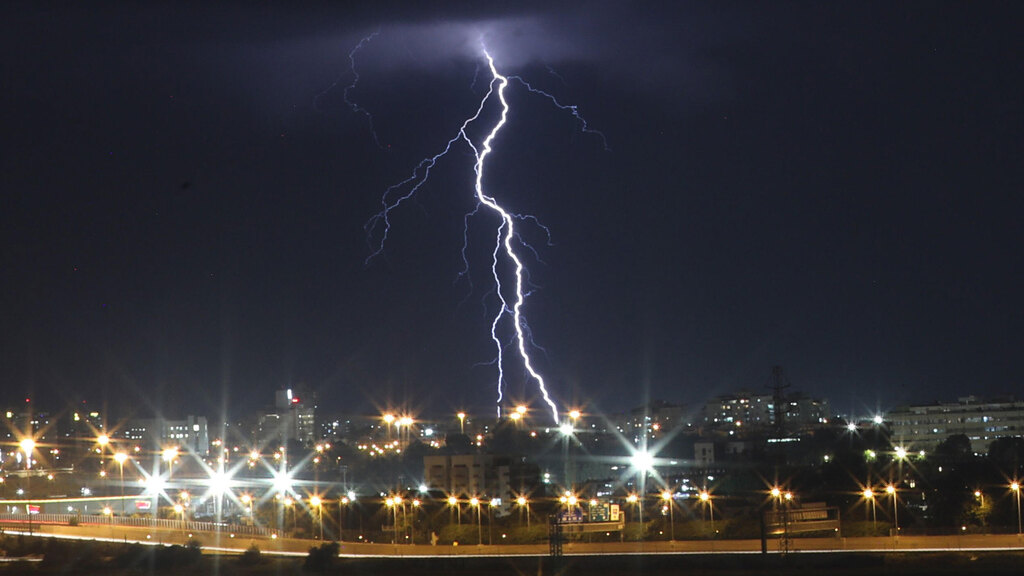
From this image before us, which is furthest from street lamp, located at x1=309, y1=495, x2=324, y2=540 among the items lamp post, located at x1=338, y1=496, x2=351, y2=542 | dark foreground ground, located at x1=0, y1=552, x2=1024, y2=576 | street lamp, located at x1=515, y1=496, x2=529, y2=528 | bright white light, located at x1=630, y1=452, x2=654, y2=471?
bright white light, located at x1=630, y1=452, x2=654, y2=471

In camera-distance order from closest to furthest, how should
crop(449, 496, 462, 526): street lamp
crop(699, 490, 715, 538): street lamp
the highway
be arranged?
the highway, crop(699, 490, 715, 538): street lamp, crop(449, 496, 462, 526): street lamp

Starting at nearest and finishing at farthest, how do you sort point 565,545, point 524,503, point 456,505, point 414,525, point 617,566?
point 617,566, point 565,545, point 414,525, point 524,503, point 456,505

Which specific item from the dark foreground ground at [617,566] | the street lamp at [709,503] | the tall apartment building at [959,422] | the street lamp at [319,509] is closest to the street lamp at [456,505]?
the street lamp at [319,509]

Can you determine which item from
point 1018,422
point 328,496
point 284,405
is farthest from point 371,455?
point 284,405

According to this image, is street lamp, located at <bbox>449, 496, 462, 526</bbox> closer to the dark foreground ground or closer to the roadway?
the roadway

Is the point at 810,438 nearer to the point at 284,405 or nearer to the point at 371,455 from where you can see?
the point at 371,455

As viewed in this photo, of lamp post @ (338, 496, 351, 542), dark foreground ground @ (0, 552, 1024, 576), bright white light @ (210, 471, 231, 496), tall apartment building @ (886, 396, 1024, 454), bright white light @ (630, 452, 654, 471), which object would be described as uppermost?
tall apartment building @ (886, 396, 1024, 454)

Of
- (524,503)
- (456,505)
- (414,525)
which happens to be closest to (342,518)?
(414,525)

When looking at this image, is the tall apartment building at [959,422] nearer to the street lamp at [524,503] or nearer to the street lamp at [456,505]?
the street lamp at [524,503]

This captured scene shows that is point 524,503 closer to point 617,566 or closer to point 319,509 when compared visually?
point 319,509
